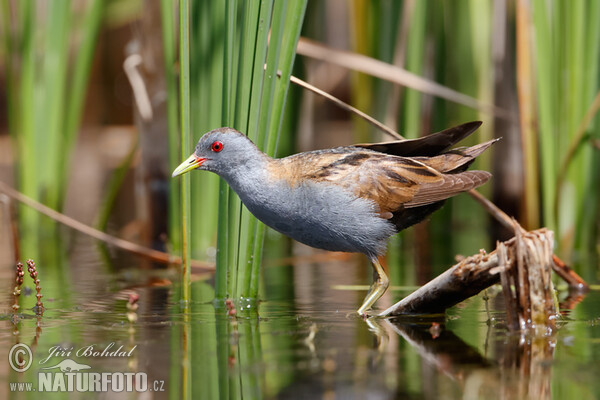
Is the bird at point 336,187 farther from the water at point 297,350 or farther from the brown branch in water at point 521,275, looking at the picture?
the brown branch in water at point 521,275

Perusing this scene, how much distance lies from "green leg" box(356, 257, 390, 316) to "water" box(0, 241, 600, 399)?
4.2 inches

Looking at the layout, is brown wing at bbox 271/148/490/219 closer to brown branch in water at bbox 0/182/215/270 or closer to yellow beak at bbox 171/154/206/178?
yellow beak at bbox 171/154/206/178

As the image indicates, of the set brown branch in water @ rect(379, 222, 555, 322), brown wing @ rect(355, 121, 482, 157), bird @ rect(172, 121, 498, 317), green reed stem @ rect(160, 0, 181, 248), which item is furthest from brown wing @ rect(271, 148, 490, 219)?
green reed stem @ rect(160, 0, 181, 248)

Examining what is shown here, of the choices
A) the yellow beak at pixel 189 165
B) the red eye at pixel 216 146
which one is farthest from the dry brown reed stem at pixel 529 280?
the yellow beak at pixel 189 165

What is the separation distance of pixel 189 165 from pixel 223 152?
189 millimetres

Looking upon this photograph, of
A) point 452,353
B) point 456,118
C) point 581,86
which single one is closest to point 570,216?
point 581,86

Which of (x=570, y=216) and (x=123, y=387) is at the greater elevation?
(x=570, y=216)

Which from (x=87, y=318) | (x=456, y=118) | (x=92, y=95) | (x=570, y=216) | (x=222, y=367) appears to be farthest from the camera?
(x=92, y=95)

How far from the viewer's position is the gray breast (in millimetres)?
4289

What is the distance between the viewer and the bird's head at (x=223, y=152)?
14.2ft

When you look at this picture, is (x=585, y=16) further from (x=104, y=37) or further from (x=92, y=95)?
(x=92, y=95)

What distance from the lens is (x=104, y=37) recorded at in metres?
11.3

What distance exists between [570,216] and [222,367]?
151 inches

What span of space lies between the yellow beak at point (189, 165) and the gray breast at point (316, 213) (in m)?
0.29
